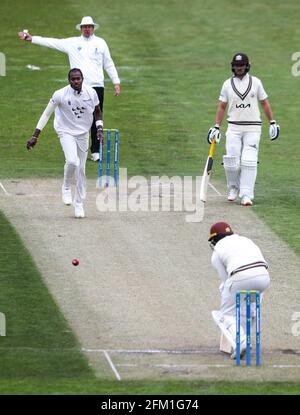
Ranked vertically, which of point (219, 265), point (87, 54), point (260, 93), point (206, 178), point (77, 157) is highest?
point (87, 54)

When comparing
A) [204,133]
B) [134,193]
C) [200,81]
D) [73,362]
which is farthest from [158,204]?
[200,81]

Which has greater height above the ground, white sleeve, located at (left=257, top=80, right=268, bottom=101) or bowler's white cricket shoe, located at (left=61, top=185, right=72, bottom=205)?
white sleeve, located at (left=257, top=80, right=268, bottom=101)

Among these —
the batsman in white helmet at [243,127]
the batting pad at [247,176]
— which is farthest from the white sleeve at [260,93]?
the batting pad at [247,176]

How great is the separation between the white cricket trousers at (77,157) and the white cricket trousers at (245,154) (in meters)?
2.54

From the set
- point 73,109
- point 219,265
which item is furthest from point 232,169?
point 219,265

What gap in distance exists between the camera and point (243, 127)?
22891 millimetres

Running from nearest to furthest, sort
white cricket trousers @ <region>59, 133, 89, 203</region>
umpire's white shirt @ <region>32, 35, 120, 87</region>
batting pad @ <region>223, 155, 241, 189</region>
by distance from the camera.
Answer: white cricket trousers @ <region>59, 133, 89, 203</region>
batting pad @ <region>223, 155, 241, 189</region>
umpire's white shirt @ <region>32, 35, 120, 87</region>

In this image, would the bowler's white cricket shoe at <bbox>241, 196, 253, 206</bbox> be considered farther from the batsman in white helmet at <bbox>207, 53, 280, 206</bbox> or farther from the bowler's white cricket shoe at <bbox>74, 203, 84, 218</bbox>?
the bowler's white cricket shoe at <bbox>74, 203, 84, 218</bbox>

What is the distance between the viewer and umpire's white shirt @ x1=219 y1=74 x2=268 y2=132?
74.4 ft

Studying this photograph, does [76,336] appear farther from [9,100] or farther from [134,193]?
[9,100]

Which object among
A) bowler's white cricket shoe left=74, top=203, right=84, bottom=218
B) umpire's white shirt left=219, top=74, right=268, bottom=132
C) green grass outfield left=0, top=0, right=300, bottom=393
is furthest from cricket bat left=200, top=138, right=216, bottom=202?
bowler's white cricket shoe left=74, top=203, right=84, bottom=218

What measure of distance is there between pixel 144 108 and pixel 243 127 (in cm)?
765

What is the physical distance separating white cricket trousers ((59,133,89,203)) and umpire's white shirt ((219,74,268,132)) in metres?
2.52

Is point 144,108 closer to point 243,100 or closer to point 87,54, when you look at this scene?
point 87,54
